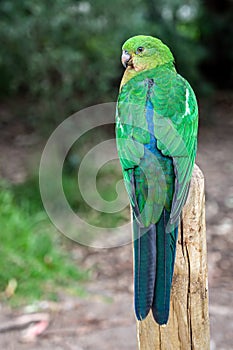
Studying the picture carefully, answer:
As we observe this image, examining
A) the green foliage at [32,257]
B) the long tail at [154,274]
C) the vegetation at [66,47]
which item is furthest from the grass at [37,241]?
the long tail at [154,274]

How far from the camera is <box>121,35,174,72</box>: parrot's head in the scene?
9.81 ft

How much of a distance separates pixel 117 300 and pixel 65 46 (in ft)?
8.96

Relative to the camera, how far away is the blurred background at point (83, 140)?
14.2 ft

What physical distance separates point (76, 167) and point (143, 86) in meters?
3.38

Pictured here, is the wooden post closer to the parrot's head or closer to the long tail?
the long tail

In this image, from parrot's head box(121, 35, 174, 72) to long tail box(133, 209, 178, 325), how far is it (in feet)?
3.55

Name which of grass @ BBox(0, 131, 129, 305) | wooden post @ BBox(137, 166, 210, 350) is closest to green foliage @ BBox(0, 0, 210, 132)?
grass @ BBox(0, 131, 129, 305)

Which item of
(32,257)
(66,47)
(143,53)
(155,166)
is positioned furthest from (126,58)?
(66,47)

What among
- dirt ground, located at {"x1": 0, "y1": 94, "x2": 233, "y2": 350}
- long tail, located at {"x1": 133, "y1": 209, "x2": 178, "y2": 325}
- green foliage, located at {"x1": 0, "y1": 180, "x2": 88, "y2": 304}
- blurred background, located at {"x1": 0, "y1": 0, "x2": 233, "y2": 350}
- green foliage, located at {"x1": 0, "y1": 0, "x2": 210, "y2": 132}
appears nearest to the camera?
long tail, located at {"x1": 133, "y1": 209, "x2": 178, "y2": 325}

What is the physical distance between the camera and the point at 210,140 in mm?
7375

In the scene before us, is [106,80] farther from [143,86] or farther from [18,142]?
[143,86]

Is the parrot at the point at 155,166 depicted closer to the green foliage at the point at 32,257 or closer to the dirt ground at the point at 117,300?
the dirt ground at the point at 117,300

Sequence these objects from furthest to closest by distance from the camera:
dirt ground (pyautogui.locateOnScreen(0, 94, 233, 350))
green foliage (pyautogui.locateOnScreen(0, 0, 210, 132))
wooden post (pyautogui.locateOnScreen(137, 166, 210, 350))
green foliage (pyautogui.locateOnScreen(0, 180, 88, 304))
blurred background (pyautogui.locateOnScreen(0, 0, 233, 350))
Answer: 1. green foliage (pyautogui.locateOnScreen(0, 0, 210, 132))
2. green foliage (pyautogui.locateOnScreen(0, 180, 88, 304))
3. blurred background (pyautogui.locateOnScreen(0, 0, 233, 350))
4. dirt ground (pyautogui.locateOnScreen(0, 94, 233, 350))
5. wooden post (pyautogui.locateOnScreen(137, 166, 210, 350))

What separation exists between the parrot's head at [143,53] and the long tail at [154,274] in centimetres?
108
